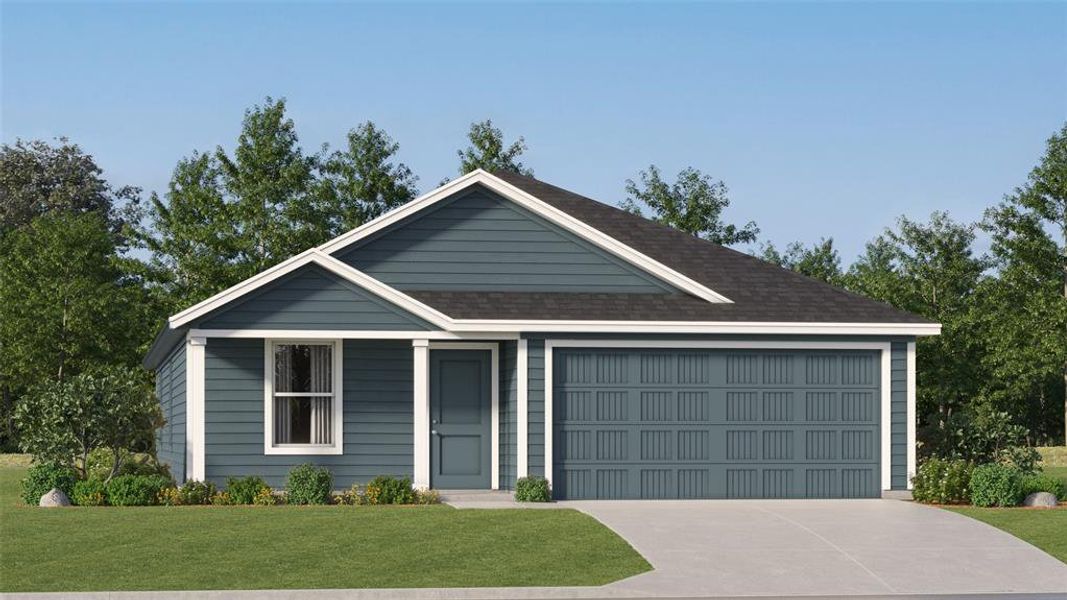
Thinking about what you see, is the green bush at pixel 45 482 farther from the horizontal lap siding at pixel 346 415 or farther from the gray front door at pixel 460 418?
the gray front door at pixel 460 418

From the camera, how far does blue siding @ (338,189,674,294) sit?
26266 mm

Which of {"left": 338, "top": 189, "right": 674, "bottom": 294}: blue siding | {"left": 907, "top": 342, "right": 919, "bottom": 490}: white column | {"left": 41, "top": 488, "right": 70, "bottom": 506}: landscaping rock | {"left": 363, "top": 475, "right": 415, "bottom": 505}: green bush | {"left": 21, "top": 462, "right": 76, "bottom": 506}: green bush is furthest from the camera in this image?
{"left": 338, "top": 189, "right": 674, "bottom": 294}: blue siding

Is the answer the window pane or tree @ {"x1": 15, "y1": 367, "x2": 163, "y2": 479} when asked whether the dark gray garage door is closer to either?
the window pane

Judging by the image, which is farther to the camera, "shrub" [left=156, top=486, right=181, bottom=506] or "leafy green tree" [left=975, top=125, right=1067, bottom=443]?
"leafy green tree" [left=975, top=125, right=1067, bottom=443]

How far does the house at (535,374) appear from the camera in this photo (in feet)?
79.0

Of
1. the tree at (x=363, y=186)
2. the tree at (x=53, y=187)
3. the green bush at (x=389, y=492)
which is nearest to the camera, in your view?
the green bush at (x=389, y=492)

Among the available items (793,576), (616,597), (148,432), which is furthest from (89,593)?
(148,432)

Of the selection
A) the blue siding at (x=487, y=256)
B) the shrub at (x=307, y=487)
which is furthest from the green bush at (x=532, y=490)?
the blue siding at (x=487, y=256)

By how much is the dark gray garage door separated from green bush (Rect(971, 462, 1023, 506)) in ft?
7.19

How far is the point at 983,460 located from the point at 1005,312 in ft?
84.2

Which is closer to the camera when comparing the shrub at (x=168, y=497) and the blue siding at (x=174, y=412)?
the shrub at (x=168, y=497)

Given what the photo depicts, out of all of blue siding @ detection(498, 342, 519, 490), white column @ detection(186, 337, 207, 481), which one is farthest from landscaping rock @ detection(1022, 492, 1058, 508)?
white column @ detection(186, 337, 207, 481)

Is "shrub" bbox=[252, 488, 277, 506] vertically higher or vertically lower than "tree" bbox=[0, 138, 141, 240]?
lower

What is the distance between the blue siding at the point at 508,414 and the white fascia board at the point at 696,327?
2.51ft
